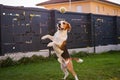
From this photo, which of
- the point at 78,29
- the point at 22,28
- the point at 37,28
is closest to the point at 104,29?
the point at 78,29

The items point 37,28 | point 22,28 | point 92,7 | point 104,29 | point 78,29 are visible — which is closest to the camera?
point 22,28

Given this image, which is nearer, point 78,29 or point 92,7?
point 78,29

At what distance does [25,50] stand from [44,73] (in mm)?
3167

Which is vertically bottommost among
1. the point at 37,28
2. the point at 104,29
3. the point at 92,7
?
the point at 104,29

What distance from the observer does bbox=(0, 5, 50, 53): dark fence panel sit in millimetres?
11414

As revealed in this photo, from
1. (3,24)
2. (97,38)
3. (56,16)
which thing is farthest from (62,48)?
(97,38)

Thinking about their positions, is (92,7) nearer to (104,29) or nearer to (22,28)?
(104,29)

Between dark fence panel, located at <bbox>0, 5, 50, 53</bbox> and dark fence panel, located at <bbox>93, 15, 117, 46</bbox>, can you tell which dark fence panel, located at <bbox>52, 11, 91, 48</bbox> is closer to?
dark fence panel, located at <bbox>93, 15, 117, 46</bbox>

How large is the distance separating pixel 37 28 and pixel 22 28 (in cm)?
93

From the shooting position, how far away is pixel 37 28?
→ 12.9 meters

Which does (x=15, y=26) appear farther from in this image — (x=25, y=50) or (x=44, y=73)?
(x=44, y=73)

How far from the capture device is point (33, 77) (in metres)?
8.57

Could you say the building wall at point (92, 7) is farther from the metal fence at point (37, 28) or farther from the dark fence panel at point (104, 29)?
the metal fence at point (37, 28)

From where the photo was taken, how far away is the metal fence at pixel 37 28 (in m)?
11.5
